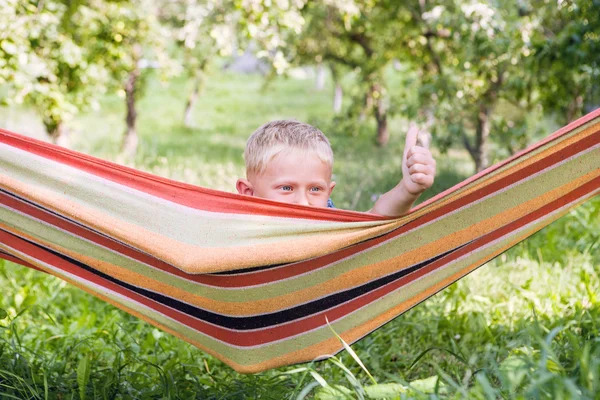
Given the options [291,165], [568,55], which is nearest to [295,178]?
[291,165]

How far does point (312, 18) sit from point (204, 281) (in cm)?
642

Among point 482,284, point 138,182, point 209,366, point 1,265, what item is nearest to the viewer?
point 138,182

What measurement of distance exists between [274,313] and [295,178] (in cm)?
42

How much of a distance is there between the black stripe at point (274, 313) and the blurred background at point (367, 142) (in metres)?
0.18

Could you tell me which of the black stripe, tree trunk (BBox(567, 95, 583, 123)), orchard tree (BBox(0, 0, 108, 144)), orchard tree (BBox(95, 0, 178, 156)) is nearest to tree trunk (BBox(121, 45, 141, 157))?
orchard tree (BBox(95, 0, 178, 156))

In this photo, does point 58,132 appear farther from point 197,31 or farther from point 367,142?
point 367,142

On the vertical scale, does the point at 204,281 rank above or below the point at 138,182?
below

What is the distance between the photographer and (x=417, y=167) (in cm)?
152

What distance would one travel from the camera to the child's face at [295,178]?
1823mm

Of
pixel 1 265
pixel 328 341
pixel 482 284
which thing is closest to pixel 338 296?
pixel 328 341

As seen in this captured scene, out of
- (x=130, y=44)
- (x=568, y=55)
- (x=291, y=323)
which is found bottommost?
(x=291, y=323)

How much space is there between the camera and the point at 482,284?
271cm

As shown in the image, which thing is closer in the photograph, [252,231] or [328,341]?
[252,231]

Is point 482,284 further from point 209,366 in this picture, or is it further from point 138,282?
point 138,282
